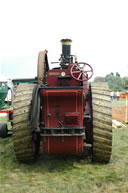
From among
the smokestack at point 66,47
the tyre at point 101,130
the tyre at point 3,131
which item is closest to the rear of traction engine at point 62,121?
the tyre at point 101,130

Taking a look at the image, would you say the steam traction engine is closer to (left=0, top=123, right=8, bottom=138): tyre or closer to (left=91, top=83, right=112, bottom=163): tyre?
(left=91, top=83, right=112, bottom=163): tyre

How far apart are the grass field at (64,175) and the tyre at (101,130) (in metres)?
0.21

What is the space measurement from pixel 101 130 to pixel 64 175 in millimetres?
1094

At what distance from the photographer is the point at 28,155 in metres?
4.70

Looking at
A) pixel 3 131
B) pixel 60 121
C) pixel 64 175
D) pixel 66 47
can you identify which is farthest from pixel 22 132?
pixel 66 47

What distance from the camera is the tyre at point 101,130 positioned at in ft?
15.0

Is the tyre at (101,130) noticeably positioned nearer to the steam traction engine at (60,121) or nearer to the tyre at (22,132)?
the steam traction engine at (60,121)

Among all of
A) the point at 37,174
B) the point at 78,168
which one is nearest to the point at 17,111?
the point at 37,174

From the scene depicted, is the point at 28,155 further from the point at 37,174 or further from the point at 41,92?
the point at 41,92

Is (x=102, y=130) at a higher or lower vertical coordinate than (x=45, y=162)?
higher

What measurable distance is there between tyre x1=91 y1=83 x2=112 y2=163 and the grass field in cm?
21

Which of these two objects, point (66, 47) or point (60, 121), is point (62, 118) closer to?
point (60, 121)

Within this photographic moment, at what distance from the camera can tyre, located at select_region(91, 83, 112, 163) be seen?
4.56 meters

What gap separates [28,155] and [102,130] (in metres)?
1.53
